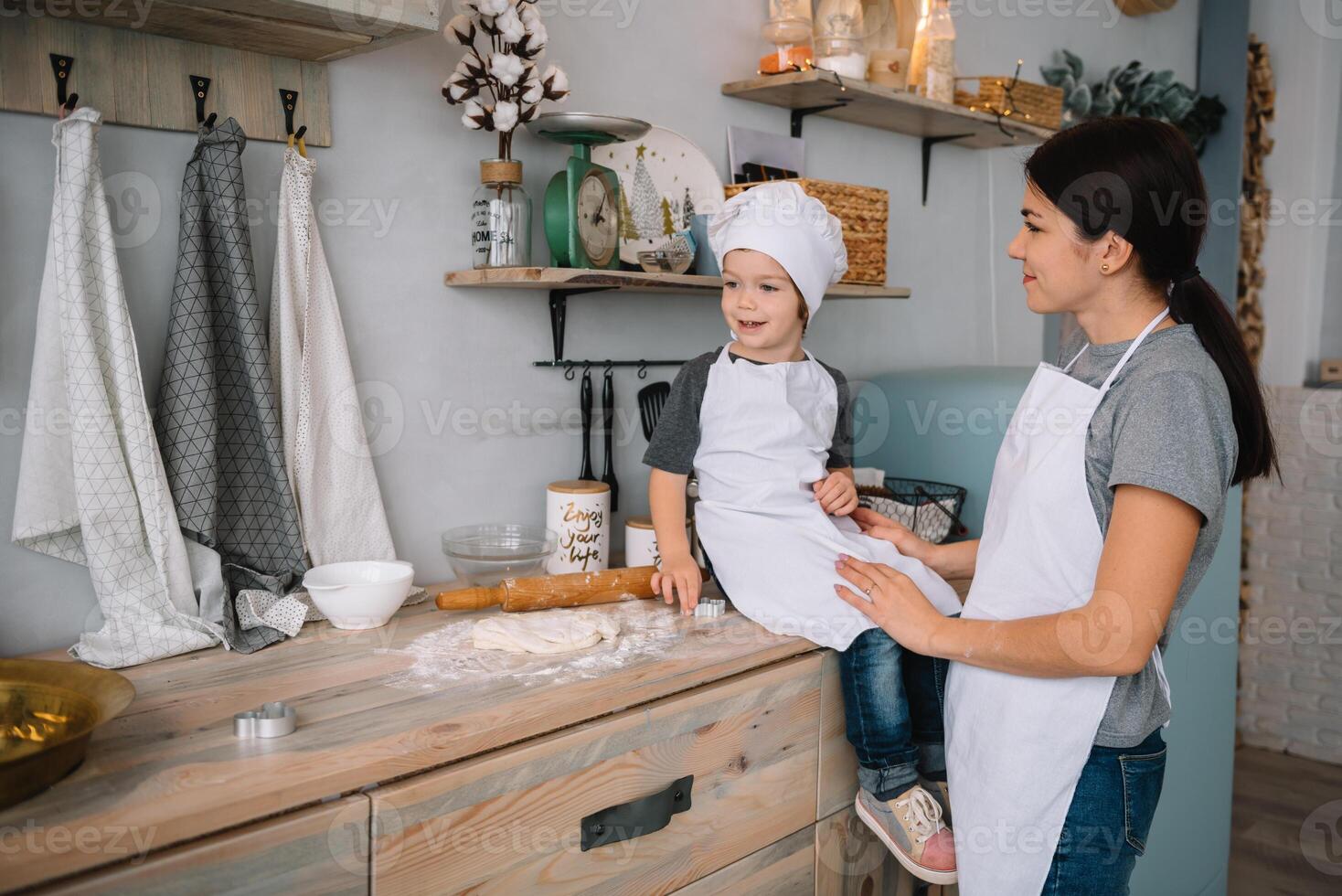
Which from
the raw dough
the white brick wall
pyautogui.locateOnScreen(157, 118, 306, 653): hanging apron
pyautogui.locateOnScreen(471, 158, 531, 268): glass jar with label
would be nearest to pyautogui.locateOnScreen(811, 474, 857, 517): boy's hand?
the raw dough

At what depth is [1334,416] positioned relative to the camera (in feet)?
11.1

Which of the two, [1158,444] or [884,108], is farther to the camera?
[884,108]

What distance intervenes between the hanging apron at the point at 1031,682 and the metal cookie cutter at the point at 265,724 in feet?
2.78

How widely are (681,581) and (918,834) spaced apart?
1.58 feet

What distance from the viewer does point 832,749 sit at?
1581 mm

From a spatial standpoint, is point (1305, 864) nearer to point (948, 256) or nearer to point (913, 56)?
point (948, 256)

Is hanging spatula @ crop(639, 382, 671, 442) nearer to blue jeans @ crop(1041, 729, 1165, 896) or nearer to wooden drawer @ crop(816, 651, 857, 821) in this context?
wooden drawer @ crop(816, 651, 857, 821)

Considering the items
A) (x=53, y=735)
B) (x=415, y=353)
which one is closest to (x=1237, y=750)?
(x=415, y=353)

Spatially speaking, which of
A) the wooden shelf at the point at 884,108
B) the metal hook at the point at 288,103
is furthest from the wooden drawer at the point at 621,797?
the wooden shelf at the point at 884,108

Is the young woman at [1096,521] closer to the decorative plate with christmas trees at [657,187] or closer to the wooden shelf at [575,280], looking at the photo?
the wooden shelf at [575,280]

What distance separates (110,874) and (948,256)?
2.42m

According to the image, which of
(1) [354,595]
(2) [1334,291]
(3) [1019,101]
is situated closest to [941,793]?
(1) [354,595]

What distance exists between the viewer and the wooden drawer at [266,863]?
0.91m

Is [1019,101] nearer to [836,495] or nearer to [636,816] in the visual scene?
[836,495]
